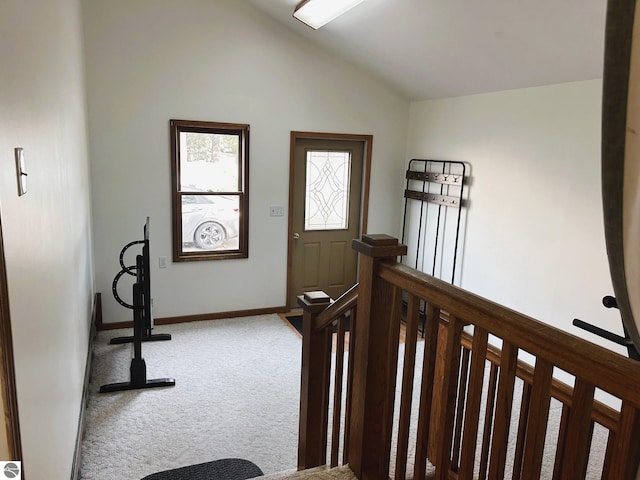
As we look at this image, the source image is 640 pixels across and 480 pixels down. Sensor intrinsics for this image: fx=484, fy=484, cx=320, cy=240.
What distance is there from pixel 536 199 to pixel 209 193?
293cm

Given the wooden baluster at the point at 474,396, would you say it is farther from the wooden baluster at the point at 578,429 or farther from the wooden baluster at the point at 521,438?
the wooden baluster at the point at 578,429

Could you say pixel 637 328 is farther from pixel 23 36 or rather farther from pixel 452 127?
pixel 452 127

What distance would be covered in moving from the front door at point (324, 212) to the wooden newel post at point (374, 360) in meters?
3.42

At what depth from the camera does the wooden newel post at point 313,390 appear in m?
2.21

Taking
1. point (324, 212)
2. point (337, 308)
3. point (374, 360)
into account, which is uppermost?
point (324, 212)

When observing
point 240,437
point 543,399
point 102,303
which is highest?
point 543,399

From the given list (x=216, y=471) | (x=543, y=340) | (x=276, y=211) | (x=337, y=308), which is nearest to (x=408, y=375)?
(x=337, y=308)

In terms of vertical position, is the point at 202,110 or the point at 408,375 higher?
the point at 202,110

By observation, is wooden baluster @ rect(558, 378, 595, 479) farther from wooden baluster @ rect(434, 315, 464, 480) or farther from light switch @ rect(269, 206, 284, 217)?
light switch @ rect(269, 206, 284, 217)

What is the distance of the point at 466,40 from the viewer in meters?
3.53

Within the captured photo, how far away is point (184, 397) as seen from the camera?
11.4 ft

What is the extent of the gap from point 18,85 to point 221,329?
12.0 ft

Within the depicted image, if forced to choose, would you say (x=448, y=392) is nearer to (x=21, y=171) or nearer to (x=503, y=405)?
(x=503, y=405)

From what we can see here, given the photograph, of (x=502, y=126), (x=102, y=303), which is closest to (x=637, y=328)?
(x=502, y=126)
